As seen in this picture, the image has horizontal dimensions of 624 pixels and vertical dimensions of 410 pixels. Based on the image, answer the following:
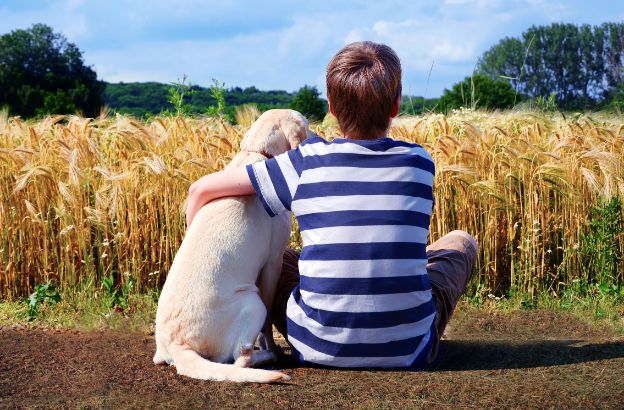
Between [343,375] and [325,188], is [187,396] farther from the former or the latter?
[325,188]

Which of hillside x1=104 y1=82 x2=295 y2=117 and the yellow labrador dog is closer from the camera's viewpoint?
the yellow labrador dog

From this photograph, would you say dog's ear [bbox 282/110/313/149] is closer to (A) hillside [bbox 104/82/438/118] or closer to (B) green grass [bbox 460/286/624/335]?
(B) green grass [bbox 460/286/624/335]

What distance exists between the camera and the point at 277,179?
10.3 feet

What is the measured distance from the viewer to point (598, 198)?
18.4 ft

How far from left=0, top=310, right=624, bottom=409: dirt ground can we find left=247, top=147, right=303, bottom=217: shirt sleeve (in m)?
0.78

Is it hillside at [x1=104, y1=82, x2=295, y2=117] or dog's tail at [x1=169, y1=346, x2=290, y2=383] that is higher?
hillside at [x1=104, y1=82, x2=295, y2=117]

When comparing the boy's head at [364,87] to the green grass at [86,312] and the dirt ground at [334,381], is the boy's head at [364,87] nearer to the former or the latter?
the dirt ground at [334,381]

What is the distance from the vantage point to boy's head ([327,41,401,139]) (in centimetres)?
303

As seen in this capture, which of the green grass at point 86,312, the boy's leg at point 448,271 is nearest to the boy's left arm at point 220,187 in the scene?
the boy's leg at point 448,271

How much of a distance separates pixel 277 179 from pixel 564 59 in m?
61.3

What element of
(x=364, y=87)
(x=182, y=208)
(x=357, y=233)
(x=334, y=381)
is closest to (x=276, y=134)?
(x=364, y=87)

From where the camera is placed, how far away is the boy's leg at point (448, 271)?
358 cm

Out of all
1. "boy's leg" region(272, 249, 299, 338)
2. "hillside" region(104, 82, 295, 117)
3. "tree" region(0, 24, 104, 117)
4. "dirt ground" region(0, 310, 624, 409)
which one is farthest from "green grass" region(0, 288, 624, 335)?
"tree" region(0, 24, 104, 117)

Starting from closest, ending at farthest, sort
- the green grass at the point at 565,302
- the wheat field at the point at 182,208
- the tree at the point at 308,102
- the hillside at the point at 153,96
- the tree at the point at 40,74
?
the green grass at the point at 565,302 < the wheat field at the point at 182,208 < the tree at the point at 308,102 < the hillside at the point at 153,96 < the tree at the point at 40,74
